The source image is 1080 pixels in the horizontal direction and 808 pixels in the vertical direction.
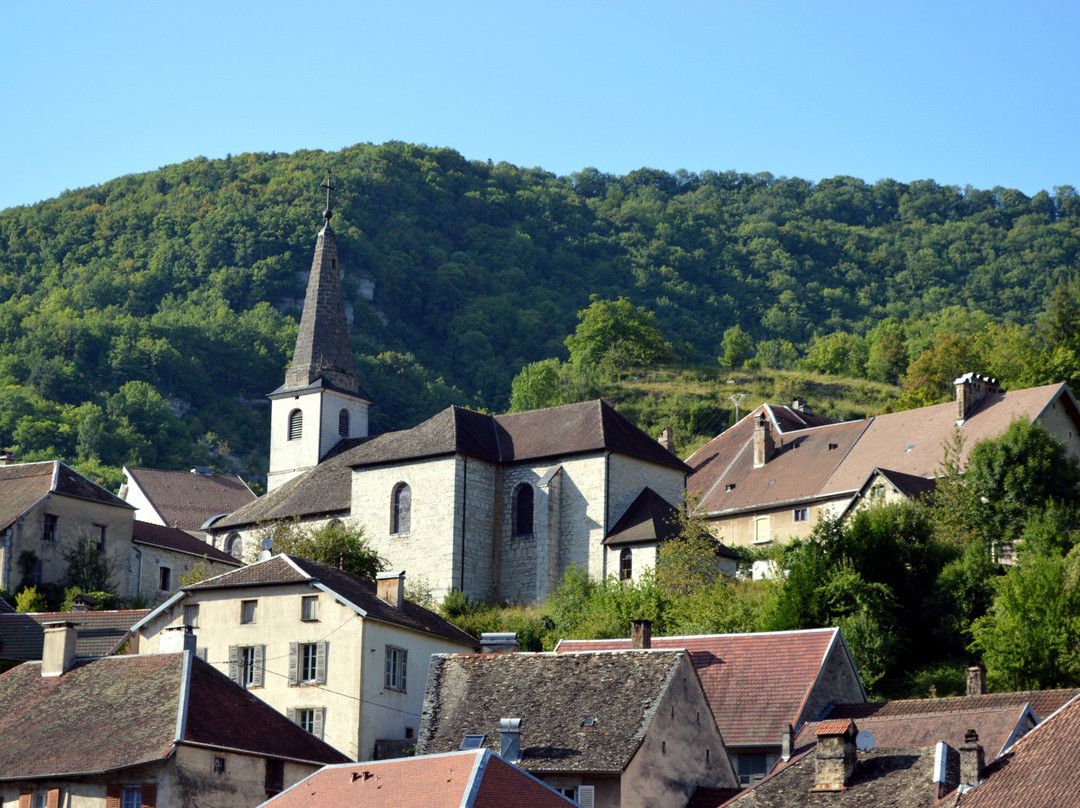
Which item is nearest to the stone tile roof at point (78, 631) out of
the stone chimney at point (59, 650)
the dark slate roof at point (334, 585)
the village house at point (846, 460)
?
the dark slate roof at point (334, 585)

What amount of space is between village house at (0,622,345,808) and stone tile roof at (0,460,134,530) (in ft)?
78.6

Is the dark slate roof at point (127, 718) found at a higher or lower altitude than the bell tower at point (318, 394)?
lower

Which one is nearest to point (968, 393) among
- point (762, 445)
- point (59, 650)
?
point (762, 445)

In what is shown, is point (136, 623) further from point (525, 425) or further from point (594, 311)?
point (594, 311)

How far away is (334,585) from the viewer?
4478 centimetres

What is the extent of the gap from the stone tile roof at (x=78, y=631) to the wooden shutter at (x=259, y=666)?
3.63 metres

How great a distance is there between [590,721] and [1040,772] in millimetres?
9926

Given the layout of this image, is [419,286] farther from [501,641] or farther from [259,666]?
[501,641]

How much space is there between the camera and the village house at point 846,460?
66250 mm

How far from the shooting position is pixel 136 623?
46500 millimetres

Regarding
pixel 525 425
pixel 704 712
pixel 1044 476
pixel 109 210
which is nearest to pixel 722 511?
pixel 525 425

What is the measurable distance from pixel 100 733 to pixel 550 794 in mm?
10879

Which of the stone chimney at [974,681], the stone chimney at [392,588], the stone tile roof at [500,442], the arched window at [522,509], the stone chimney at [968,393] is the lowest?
the stone chimney at [974,681]

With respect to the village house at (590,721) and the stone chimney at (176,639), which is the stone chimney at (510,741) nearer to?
the village house at (590,721)
